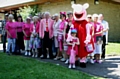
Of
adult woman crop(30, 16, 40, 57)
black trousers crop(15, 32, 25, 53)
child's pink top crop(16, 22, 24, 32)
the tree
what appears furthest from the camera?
the tree

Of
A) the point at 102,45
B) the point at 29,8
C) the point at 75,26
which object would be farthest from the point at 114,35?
the point at 75,26

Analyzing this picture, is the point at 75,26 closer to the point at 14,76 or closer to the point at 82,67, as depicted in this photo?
the point at 82,67

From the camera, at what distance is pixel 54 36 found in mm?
10945

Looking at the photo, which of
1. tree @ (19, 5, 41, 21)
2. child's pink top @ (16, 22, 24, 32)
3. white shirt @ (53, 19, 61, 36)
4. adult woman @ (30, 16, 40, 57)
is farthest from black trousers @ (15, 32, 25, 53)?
tree @ (19, 5, 41, 21)

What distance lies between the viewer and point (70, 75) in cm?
786

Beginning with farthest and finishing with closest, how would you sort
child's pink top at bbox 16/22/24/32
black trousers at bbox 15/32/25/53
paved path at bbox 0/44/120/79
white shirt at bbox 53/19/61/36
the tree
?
the tree < black trousers at bbox 15/32/25/53 < child's pink top at bbox 16/22/24/32 < white shirt at bbox 53/19/61/36 < paved path at bbox 0/44/120/79

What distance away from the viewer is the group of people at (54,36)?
9.30m

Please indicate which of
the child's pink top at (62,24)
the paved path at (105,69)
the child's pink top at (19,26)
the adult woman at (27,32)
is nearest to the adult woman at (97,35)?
the paved path at (105,69)

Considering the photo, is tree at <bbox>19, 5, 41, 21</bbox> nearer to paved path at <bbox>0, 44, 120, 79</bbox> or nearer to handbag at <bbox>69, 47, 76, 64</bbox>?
paved path at <bbox>0, 44, 120, 79</bbox>

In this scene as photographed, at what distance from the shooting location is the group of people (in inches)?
366

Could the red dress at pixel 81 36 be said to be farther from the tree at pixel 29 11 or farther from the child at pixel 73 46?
the tree at pixel 29 11

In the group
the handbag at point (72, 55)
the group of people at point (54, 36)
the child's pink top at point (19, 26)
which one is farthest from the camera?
the child's pink top at point (19, 26)

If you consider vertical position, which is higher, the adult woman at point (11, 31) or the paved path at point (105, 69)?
the adult woman at point (11, 31)

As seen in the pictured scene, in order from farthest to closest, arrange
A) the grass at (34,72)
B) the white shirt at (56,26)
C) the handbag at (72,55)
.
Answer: the white shirt at (56,26), the handbag at (72,55), the grass at (34,72)
